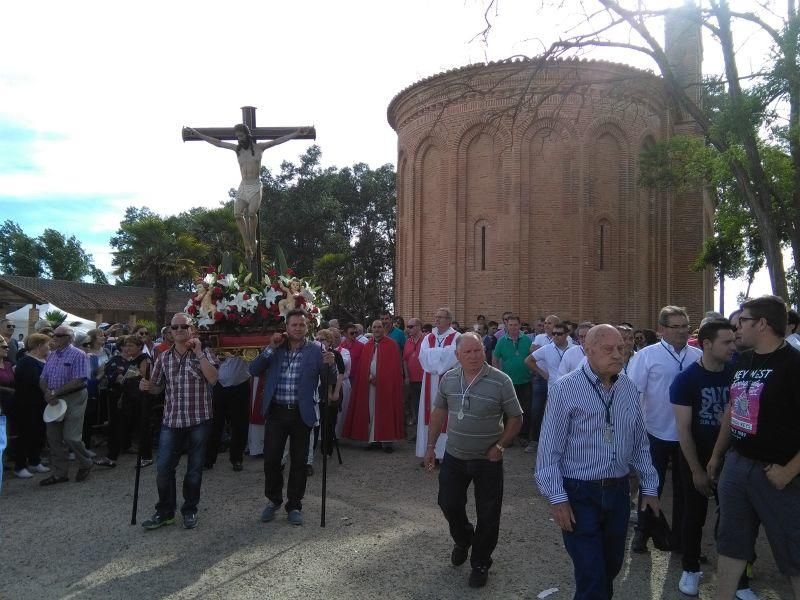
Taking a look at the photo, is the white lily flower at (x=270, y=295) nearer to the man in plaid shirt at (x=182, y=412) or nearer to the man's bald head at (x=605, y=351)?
the man in plaid shirt at (x=182, y=412)

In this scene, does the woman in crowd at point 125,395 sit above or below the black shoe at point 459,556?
above

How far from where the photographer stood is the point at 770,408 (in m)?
3.49

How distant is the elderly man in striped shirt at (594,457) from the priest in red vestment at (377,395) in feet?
21.4

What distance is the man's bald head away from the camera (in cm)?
346

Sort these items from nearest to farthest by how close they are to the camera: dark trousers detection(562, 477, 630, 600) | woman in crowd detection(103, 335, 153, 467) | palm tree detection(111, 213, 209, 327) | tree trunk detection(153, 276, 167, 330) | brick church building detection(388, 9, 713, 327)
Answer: dark trousers detection(562, 477, 630, 600), woman in crowd detection(103, 335, 153, 467), brick church building detection(388, 9, 713, 327), palm tree detection(111, 213, 209, 327), tree trunk detection(153, 276, 167, 330)

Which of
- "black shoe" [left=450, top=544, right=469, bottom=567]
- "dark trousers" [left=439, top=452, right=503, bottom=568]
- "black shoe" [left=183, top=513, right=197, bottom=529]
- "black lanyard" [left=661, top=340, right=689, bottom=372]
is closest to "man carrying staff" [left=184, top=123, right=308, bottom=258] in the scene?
"black shoe" [left=183, top=513, right=197, bottom=529]

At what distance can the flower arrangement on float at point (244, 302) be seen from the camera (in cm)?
662

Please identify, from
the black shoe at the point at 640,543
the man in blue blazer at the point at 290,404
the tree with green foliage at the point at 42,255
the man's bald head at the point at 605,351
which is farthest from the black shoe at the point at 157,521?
the tree with green foliage at the point at 42,255

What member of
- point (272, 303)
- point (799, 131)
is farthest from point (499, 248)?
point (272, 303)

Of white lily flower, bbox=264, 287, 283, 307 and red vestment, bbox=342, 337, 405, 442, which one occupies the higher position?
white lily flower, bbox=264, 287, 283, 307

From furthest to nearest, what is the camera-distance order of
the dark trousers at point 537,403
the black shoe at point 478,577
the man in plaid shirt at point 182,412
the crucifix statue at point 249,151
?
the dark trousers at point 537,403 → the crucifix statue at point 249,151 → the man in plaid shirt at point 182,412 → the black shoe at point 478,577

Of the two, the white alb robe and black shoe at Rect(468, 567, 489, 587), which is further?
the white alb robe

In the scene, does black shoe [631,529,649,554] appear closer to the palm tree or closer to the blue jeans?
the blue jeans

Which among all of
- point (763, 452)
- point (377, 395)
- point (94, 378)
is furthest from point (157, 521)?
point (763, 452)
